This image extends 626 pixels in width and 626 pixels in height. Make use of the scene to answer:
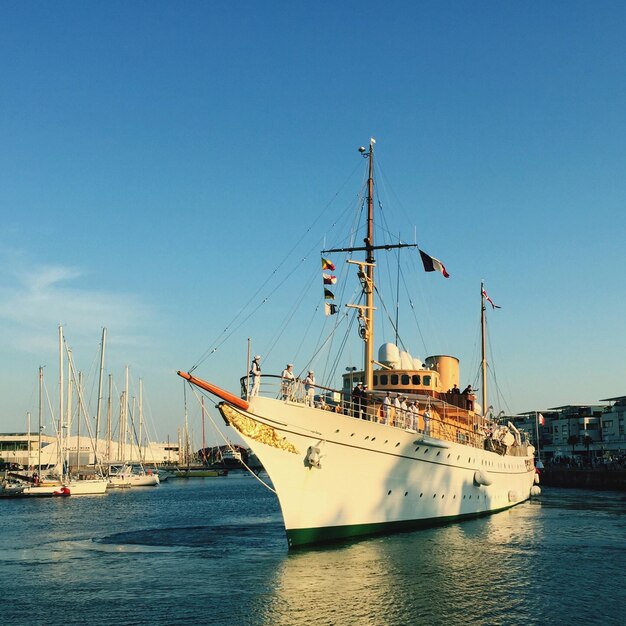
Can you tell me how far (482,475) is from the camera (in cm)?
3472

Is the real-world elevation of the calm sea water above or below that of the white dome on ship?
below

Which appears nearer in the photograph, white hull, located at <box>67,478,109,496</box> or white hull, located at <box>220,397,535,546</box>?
white hull, located at <box>220,397,535,546</box>

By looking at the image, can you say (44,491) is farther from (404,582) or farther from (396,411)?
(404,582)

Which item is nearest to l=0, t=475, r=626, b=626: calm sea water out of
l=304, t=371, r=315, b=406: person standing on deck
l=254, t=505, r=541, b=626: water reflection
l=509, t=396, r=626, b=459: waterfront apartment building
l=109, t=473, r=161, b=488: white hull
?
l=254, t=505, r=541, b=626: water reflection

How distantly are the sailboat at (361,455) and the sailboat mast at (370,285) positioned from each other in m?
0.05

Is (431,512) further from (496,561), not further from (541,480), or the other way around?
(541,480)

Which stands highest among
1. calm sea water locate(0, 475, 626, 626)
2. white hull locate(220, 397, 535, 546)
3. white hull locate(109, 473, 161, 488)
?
white hull locate(220, 397, 535, 546)

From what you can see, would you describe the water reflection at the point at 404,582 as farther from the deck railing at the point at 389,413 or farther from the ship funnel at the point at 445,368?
the ship funnel at the point at 445,368

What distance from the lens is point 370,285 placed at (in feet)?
102

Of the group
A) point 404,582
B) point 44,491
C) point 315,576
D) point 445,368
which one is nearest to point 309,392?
point 315,576

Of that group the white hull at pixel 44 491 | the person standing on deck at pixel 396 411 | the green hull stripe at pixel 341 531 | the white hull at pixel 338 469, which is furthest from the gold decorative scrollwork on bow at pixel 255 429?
the white hull at pixel 44 491

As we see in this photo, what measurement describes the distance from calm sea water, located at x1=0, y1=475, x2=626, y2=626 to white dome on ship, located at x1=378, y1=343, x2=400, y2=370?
8963mm

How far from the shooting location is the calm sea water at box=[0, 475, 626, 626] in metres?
16.5

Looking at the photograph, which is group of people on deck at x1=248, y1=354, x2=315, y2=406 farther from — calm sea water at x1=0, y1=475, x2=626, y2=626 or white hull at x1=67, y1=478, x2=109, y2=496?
white hull at x1=67, y1=478, x2=109, y2=496
